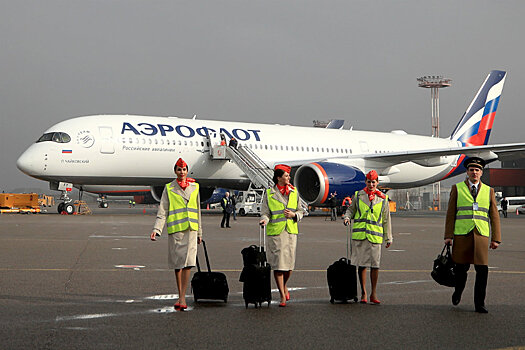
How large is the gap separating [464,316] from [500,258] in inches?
247

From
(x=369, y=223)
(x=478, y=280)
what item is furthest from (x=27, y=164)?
(x=478, y=280)

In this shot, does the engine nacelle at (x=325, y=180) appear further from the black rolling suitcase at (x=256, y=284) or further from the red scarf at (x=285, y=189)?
the black rolling suitcase at (x=256, y=284)

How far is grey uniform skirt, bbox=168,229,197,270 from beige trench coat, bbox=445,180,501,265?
2640 millimetres

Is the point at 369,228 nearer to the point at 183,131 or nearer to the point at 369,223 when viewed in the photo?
the point at 369,223

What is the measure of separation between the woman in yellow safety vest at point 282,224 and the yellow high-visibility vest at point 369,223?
27.1 inches

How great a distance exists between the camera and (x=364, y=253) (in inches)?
292

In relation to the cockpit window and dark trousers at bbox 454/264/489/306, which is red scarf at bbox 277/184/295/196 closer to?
dark trousers at bbox 454/264/489/306

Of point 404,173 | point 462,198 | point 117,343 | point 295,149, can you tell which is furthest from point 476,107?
point 117,343

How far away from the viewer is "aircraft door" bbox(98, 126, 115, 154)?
81.7 feet

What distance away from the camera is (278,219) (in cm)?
725

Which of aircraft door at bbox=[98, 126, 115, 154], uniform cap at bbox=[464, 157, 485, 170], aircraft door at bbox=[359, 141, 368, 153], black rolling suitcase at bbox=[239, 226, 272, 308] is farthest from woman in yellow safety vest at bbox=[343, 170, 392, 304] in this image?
aircraft door at bbox=[359, 141, 368, 153]

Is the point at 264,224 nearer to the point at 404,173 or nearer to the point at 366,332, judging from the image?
the point at 366,332

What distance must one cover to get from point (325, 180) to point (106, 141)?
835 centimetres

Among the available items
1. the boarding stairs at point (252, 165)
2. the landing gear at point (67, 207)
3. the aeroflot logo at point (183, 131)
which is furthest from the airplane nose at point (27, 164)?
the boarding stairs at point (252, 165)
